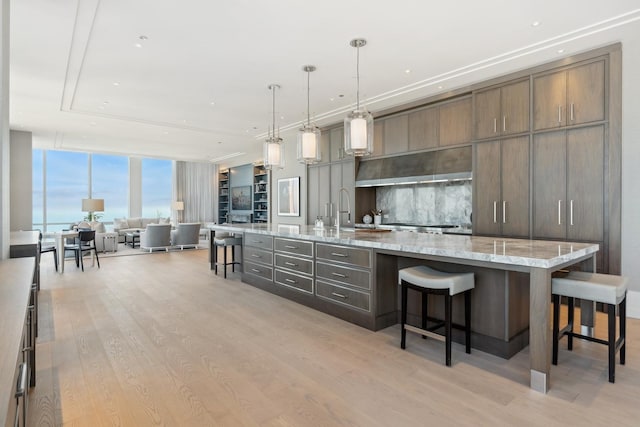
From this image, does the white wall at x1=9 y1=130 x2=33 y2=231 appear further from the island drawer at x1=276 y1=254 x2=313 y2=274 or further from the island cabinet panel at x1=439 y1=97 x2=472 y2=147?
the island cabinet panel at x1=439 y1=97 x2=472 y2=147

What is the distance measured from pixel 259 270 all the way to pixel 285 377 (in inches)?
99.9

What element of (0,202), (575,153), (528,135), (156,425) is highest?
(528,135)

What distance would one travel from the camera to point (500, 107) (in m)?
4.53

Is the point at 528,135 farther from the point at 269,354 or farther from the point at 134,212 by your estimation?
the point at 134,212

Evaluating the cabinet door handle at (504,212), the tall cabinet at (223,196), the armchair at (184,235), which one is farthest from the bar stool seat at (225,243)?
the tall cabinet at (223,196)

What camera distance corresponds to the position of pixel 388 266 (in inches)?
128

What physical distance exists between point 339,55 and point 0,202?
11.4 feet

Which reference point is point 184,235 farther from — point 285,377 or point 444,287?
point 444,287

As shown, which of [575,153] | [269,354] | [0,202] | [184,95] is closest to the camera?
[0,202]

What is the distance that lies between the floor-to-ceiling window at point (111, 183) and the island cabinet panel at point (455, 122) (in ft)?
35.4

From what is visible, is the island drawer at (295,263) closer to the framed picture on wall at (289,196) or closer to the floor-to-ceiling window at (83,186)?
the framed picture on wall at (289,196)

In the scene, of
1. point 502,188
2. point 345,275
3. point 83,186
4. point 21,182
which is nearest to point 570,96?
point 502,188

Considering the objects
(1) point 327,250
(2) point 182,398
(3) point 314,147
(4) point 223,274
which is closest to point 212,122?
(4) point 223,274

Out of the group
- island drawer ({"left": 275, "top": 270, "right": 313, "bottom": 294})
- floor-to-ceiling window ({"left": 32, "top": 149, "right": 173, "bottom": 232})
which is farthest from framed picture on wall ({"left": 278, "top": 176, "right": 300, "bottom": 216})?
floor-to-ceiling window ({"left": 32, "top": 149, "right": 173, "bottom": 232})
